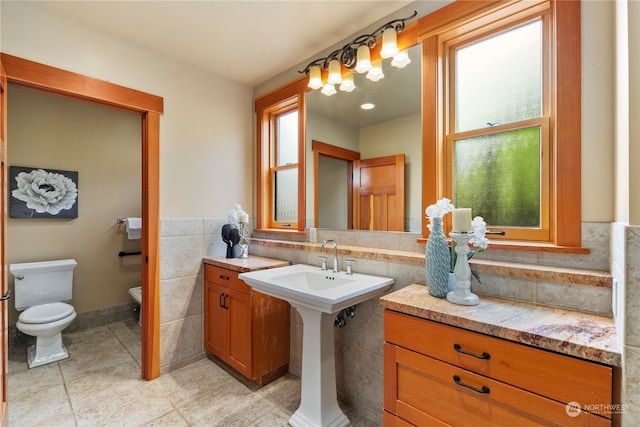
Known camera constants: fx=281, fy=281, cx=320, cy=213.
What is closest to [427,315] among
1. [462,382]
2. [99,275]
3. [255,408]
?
[462,382]

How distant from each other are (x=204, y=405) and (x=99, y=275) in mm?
2263

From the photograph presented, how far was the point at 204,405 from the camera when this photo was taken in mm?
1856

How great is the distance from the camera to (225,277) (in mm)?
2205

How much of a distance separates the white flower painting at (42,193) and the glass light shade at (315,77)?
2765 millimetres

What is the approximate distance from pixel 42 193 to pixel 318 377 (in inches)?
126

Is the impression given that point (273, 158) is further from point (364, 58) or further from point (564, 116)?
point (564, 116)

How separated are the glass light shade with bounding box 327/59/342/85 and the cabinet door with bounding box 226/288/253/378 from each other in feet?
5.50

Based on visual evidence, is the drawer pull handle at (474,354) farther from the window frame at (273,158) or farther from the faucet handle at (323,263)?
the window frame at (273,158)

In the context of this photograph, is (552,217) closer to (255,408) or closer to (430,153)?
(430,153)

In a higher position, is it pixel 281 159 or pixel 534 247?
pixel 281 159

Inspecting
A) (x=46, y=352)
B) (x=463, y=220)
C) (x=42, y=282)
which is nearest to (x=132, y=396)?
(x=46, y=352)

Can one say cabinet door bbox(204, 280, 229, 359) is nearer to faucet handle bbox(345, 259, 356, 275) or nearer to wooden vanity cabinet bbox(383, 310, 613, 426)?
faucet handle bbox(345, 259, 356, 275)
